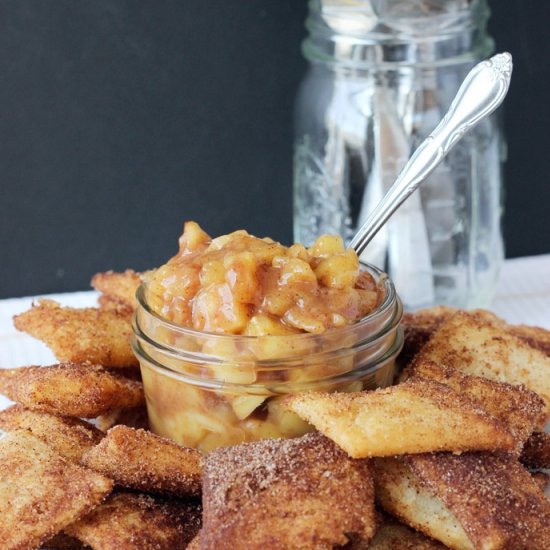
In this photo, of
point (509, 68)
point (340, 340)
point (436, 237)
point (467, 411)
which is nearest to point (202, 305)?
point (340, 340)

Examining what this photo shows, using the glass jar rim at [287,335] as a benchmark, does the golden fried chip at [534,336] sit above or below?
below

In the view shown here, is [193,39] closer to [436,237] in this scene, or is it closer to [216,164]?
[216,164]

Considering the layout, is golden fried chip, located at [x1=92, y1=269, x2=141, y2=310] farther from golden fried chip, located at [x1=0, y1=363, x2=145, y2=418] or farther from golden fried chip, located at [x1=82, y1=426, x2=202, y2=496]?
golden fried chip, located at [x1=82, y1=426, x2=202, y2=496]

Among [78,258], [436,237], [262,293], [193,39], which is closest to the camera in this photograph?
[262,293]

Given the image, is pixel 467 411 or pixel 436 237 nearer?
pixel 467 411

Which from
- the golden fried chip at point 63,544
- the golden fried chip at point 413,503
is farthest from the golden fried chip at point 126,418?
the golden fried chip at point 413,503

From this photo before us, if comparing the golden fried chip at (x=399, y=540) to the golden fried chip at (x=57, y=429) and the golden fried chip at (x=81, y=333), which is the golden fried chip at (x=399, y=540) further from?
the golden fried chip at (x=81, y=333)

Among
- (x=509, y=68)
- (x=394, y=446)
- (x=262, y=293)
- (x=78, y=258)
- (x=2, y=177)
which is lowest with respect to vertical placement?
(x=78, y=258)
